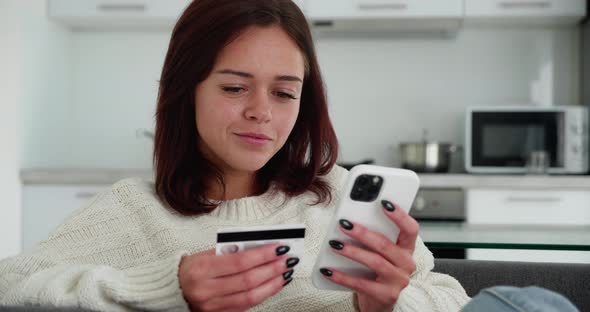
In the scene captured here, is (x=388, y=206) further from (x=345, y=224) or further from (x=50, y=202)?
(x=50, y=202)

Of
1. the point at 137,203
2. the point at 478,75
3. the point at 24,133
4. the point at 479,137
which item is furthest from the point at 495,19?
the point at 137,203

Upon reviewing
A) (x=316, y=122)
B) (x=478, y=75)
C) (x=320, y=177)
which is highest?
(x=478, y=75)

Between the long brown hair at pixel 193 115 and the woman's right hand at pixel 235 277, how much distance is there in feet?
1.27

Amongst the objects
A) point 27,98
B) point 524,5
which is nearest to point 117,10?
point 27,98

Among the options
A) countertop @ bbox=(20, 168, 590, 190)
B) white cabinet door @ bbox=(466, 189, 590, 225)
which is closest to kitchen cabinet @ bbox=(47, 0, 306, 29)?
countertop @ bbox=(20, 168, 590, 190)

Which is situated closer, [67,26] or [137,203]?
[137,203]

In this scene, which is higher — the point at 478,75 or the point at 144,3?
the point at 144,3

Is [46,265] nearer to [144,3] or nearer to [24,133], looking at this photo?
[24,133]

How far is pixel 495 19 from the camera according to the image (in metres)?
3.26

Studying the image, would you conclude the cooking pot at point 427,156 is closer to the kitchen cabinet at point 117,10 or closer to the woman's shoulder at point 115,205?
the kitchen cabinet at point 117,10

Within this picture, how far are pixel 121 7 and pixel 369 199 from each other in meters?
2.72

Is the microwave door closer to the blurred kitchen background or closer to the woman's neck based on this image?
the blurred kitchen background

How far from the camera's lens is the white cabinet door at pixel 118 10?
3.32 meters

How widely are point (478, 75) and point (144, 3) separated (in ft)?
5.67
